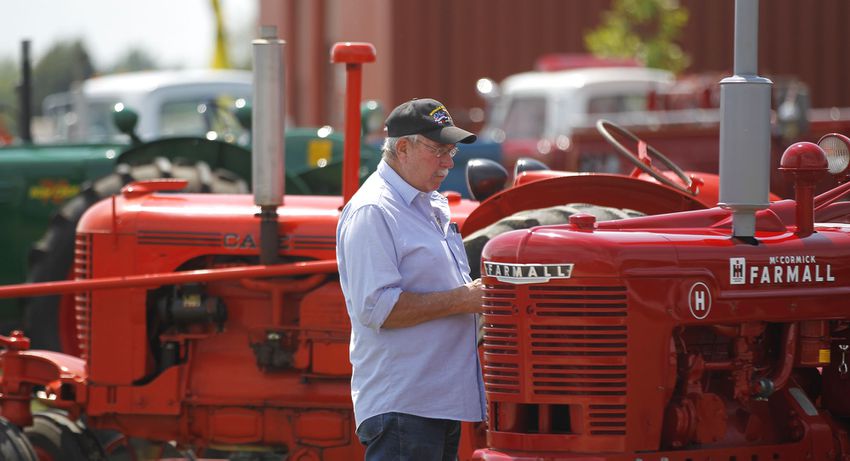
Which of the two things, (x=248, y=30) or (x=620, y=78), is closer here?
(x=620, y=78)

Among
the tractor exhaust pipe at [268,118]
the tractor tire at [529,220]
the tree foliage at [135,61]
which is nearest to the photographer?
the tractor tire at [529,220]

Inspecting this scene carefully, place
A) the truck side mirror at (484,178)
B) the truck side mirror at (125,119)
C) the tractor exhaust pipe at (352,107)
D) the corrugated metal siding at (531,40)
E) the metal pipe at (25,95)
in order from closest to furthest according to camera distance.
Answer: the tractor exhaust pipe at (352,107) < the truck side mirror at (484,178) < the truck side mirror at (125,119) < the metal pipe at (25,95) < the corrugated metal siding at (531,40)

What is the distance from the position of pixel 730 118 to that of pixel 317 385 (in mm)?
2234

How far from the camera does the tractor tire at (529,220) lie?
5047mm

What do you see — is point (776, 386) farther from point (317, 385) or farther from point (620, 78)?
point (620, 78)

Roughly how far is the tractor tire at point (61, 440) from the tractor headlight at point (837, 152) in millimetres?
3097

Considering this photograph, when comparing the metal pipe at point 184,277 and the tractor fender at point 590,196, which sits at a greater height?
the tractor fender at point 590,196

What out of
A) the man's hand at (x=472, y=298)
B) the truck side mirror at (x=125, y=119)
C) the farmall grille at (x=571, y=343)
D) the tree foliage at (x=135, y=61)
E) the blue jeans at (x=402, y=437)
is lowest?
the blue jeans at (x=402, y=437)

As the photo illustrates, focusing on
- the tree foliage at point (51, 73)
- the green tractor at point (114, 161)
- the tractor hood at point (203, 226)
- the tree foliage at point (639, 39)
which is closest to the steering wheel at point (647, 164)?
the tractor hood at point (203, 226)

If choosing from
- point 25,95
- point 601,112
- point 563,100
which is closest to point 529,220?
point 25,95

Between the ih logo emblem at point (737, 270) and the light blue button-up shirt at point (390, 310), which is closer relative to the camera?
the light blue button-up shirt at point (390, 310)

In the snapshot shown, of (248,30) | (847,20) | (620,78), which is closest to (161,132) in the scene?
(620,78)

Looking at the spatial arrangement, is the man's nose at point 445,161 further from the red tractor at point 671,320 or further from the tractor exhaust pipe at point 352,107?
the tractor exhaust pipe at point 352,107

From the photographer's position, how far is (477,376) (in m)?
4.15
